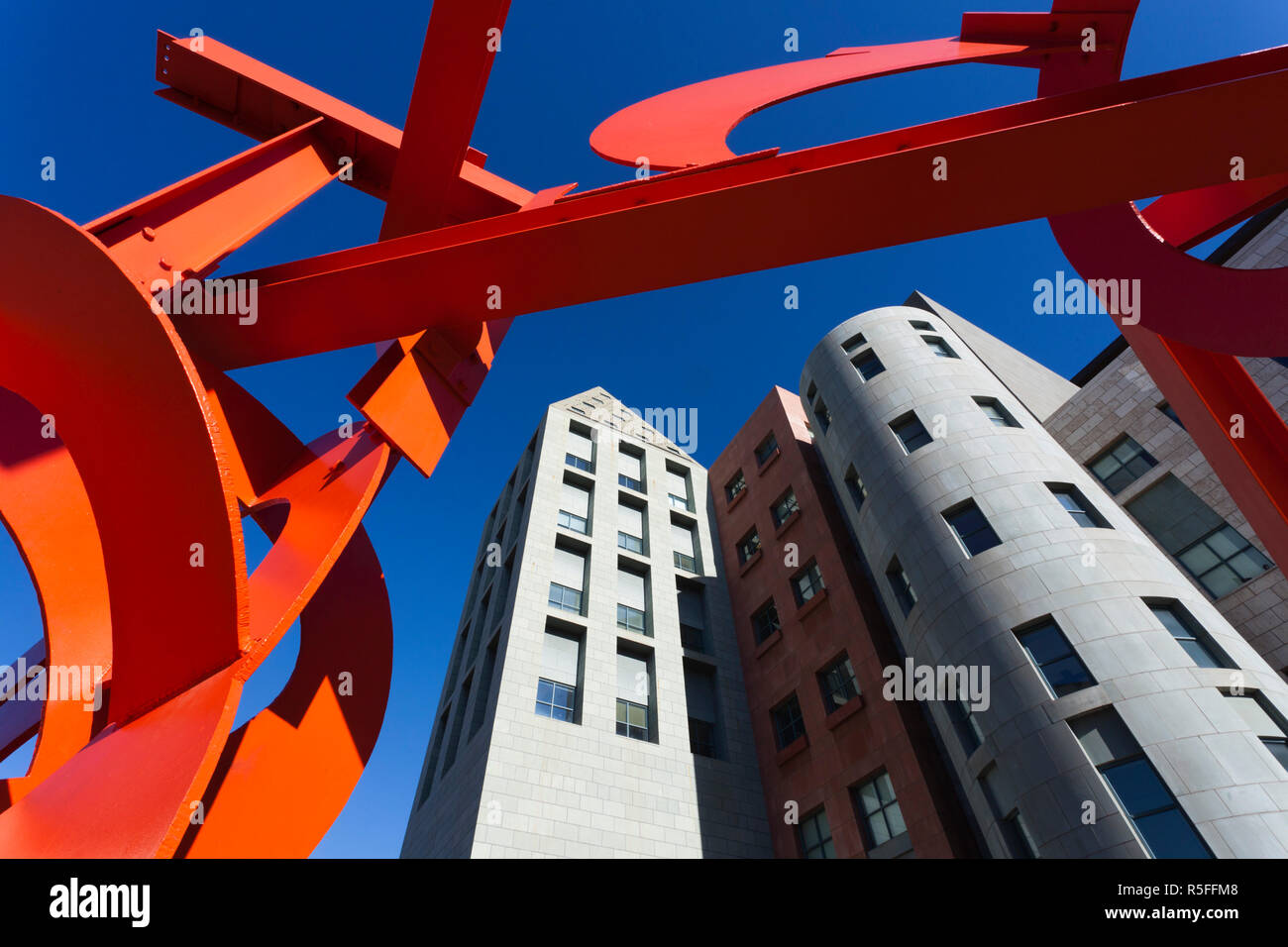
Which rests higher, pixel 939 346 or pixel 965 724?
pixel 939 346

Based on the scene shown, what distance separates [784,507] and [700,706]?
869 cm

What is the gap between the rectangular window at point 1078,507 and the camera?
52.9ft

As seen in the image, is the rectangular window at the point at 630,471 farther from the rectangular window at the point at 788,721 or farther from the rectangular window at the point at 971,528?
the rectangular window at the point at 971,528

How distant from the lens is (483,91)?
4.69 meters

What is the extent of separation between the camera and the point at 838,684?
2052 centimetres

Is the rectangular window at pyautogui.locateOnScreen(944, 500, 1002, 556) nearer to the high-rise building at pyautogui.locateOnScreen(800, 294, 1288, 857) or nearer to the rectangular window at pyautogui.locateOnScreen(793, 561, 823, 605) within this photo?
the high-rise building at pyautogui.locateOnScreen(800, 294, 1288, 857)

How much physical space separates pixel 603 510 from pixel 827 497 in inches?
367

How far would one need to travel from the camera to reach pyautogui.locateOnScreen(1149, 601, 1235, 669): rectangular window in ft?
43.1

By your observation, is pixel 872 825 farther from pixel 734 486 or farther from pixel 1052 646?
pixel 734 486

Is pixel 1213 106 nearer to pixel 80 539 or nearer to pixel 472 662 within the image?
pixel 80 539

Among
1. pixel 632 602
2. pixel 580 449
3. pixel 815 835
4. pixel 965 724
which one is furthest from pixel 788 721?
pixel 580 449

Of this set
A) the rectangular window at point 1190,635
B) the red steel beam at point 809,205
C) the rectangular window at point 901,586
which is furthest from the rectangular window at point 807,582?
the red steel beam at point 809,205
